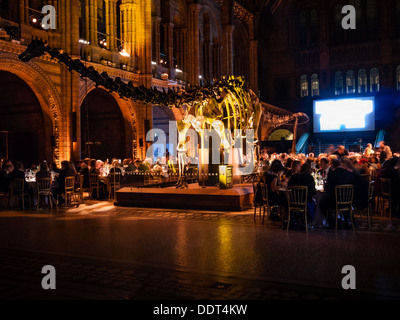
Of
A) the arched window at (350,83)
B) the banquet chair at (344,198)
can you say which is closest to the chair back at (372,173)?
the banquet chair at (344,198)

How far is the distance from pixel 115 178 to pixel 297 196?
7.24m

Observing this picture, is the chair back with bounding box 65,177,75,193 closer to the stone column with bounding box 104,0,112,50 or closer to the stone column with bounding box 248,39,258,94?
the stone column with bounding box 104,0,112,50

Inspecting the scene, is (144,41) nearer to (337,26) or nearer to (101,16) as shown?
(101,16)

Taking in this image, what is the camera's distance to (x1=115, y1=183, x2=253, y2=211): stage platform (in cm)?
1044

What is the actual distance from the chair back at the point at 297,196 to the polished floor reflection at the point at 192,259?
54 centimetres

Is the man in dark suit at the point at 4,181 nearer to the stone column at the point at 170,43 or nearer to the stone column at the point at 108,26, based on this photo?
the stone column at the point at 108,26

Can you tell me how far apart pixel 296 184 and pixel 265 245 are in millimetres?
1694

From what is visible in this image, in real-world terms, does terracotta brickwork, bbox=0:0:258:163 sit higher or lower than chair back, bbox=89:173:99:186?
higher

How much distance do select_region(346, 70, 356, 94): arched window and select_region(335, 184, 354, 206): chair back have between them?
26596 mm

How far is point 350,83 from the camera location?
1281 inches

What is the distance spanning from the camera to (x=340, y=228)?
804 centimetres

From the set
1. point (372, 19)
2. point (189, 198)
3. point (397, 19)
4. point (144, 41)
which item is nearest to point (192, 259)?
point (189, 198)

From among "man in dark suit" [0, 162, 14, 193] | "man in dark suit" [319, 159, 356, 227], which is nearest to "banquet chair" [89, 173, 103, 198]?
"man in dark suit" [0, 162, 14, 193]

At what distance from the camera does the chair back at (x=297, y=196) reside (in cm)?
775
